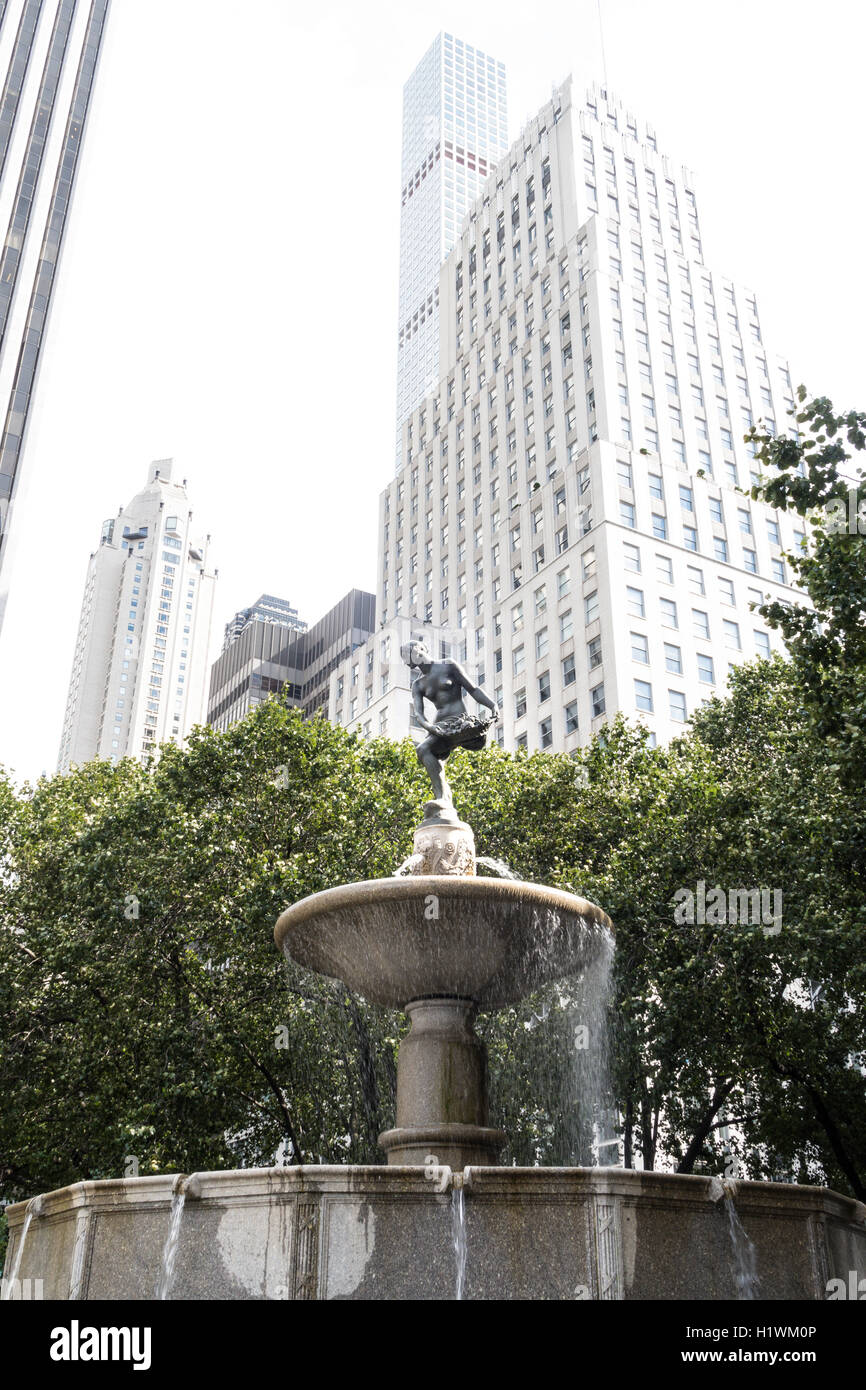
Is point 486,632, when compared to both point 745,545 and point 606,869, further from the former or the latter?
point 606,869

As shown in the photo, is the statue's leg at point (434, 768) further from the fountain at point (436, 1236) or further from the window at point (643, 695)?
the window at point (643, 695)

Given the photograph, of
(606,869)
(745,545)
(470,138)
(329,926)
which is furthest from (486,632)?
(470,138)

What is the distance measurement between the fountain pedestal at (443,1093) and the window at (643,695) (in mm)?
42836

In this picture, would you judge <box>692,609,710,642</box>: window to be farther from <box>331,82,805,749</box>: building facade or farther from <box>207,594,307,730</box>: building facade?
<box>207,594,307,730</box>: building facade

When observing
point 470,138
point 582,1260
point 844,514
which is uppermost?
point 470,138

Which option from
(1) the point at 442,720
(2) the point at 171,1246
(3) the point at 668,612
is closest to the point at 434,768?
(1) the point at 442,720

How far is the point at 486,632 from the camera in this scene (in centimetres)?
6650

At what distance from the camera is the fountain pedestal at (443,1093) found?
1045cm

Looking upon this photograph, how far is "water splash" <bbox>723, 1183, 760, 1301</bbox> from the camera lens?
8.34 metres

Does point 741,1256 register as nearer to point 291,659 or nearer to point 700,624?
point 700,624

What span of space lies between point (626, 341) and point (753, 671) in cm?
4175

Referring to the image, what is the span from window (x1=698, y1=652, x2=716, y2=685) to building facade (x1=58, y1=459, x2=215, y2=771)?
99.1 m

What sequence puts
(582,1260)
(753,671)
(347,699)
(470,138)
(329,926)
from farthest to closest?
(470,138) → (347,699) → (753,671) → (329,926) → (582,1260)

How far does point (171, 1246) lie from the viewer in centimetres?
815
